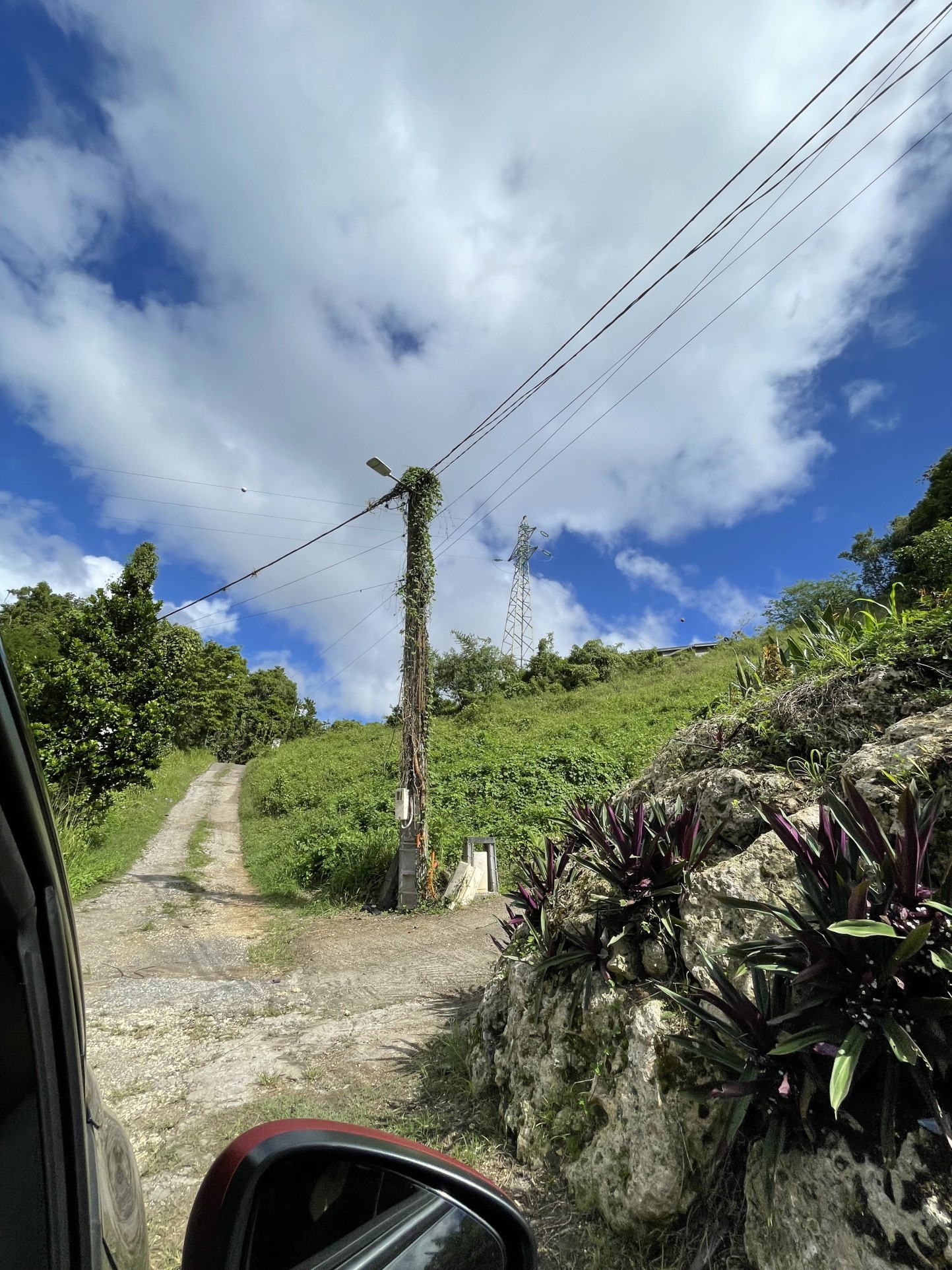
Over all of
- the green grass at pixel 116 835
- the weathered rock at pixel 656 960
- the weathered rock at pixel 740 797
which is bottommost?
the weathered rock at pixel 656 960

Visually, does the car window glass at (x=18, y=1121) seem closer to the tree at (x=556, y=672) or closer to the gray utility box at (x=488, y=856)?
the gray utility box at (x=488, y=856)

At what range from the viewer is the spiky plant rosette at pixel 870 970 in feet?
6.19

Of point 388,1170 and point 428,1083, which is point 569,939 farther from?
point 388,1170

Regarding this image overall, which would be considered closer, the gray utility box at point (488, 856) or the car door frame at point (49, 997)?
the car door frame at point (49, 997)

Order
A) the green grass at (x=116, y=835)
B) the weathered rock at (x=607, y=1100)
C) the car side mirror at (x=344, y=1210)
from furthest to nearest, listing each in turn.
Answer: the green grass at (x=116, y=835), the weathered rock at (x=607, y=1100), the car side mirror at (x=344, y=1210)

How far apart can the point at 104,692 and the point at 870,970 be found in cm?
1465

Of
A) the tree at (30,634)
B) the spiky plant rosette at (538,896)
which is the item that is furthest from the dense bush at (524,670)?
the spiky plant rosette at (538,896)

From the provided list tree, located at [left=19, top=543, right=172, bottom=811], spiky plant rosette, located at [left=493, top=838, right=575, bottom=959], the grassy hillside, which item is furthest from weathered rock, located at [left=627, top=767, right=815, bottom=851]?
tree, located at [left=19, top=543, right=172, bottom=811]

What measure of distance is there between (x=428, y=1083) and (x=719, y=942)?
2.36m

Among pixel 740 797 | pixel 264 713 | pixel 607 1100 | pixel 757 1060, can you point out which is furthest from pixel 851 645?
pixel 264 713

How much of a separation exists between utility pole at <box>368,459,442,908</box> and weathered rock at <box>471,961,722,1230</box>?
6187 millimetres

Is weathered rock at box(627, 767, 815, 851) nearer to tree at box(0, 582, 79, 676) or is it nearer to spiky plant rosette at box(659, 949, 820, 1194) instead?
spiky plant rosette at box(659, 949, 820, 1194)

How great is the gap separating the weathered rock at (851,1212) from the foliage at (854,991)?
8 cm

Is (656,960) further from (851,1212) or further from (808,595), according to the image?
(808,595)
